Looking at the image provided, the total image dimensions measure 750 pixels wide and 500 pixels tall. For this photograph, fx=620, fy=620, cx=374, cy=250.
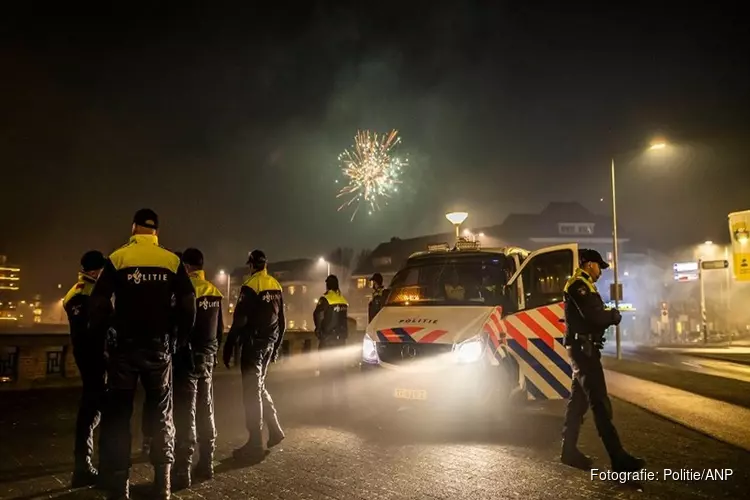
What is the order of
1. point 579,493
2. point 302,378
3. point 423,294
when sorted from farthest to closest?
point 302,378 → point 423,294 → point 579,493

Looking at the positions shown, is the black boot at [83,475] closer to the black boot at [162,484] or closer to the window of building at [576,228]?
the black boot at [162,484]

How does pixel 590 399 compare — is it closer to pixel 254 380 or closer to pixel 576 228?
pixel 254 380

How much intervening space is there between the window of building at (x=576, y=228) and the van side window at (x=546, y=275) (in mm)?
61157

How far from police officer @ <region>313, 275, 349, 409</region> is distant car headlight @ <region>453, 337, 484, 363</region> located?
117 inches

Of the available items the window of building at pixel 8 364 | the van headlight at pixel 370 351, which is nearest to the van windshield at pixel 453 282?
the van headlight at pixel 370 351

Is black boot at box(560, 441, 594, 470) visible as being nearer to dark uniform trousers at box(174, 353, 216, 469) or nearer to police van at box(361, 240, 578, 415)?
police van at box(361, 240, 578, 415)

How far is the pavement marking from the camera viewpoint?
7.73m

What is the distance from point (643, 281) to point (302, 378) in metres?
58.6

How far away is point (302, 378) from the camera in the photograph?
1423 centimetres

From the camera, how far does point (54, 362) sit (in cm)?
1230

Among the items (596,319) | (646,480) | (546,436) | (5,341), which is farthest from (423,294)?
(5,341)

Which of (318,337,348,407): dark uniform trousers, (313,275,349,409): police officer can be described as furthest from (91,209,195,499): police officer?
(313,275,349,409): police officer

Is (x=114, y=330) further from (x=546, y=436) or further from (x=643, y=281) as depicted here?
(x=643, y=281)

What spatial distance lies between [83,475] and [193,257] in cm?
222
